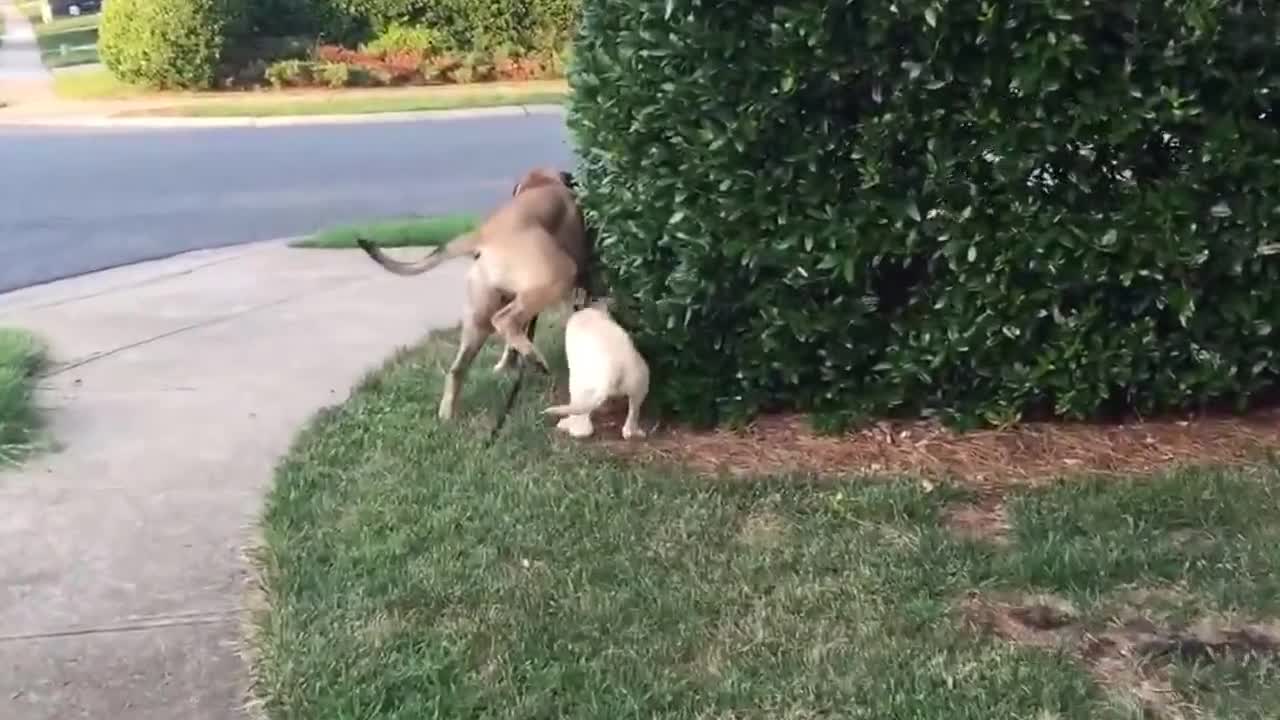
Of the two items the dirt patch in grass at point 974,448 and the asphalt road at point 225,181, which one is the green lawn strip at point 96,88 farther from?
the dirt patch in grass at point 974,448

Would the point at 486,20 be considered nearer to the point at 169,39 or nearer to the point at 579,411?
the point at 169,39

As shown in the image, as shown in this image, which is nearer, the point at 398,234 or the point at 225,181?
the point at 398,234

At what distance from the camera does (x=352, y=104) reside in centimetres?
2022

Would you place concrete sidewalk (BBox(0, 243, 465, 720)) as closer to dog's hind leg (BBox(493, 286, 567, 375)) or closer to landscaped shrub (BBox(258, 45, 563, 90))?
dog's hind leg (BBox(493, 286, 567, 375))

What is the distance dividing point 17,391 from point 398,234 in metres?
4.22

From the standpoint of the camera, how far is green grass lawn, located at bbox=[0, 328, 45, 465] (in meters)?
5.70

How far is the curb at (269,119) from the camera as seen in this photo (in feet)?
61.6

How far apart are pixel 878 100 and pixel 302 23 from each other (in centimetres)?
2084

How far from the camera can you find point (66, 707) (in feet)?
12.2

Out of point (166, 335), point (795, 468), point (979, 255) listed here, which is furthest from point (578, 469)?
point (166, 335)

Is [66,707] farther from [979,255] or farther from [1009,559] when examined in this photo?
[979,255]

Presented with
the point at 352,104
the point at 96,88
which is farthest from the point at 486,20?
the point at 96,88

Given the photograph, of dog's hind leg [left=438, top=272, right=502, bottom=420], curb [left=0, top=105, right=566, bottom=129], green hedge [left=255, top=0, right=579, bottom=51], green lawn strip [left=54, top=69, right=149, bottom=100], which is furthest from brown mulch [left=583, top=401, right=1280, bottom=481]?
green hedge [left=255, top=0, right=579, bottom=51]

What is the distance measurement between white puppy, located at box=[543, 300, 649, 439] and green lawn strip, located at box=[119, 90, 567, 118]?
1474cm
